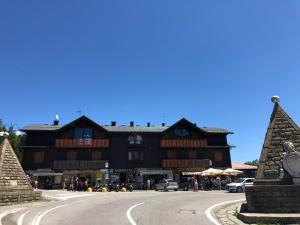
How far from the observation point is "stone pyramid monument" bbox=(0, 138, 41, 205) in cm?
1855

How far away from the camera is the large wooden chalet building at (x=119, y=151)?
150ft

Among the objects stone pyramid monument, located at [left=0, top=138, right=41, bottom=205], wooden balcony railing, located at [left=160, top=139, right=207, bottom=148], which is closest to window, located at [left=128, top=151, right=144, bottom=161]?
wooden balcony railing, located at [left=160, top=139, right=207, bottom=148]

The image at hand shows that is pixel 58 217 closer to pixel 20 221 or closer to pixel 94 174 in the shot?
pixel 20 221

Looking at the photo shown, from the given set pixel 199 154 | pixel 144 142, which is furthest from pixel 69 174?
pixel 199 154

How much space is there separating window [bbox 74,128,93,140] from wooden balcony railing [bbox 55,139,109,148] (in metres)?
0.60

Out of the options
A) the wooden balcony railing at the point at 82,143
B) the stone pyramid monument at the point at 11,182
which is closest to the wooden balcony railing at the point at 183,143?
the wooden balcony railing at the point at 82,143

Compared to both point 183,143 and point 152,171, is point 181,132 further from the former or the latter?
point 152,171

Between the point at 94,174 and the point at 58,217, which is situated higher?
the point at 94,174

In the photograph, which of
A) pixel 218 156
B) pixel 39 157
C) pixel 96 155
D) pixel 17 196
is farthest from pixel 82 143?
pixel 17 196

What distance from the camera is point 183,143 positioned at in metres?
49.2

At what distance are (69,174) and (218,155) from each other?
21.6 m

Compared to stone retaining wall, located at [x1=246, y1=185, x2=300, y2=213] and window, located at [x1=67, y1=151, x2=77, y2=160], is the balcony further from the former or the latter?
stone retaining wall, located at [x1=246, y1=185, x2=300, y2=213]

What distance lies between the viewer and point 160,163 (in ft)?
160

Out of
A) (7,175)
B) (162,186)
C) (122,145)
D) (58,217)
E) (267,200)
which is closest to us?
(267,200)
